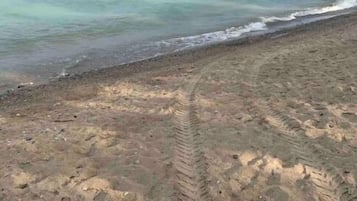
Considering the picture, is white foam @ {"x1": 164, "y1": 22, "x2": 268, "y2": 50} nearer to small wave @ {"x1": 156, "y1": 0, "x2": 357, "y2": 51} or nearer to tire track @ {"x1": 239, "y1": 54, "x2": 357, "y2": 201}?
small wave @ {"x1": 156, "y1": 0, "x2": 357, "y2": 51}

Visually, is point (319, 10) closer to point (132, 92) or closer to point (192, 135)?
point (132, 92)

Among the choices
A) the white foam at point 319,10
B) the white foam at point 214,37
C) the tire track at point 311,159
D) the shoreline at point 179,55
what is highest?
the white foam at point 319,10

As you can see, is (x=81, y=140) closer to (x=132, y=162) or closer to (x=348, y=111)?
(x=132, y=162)

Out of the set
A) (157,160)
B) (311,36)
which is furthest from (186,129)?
(311,36)

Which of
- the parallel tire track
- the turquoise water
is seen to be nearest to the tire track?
the parallel tire track

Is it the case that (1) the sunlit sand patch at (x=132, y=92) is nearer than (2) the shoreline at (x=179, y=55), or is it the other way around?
(1) the sunlit sand patch at (x=132, y=92)

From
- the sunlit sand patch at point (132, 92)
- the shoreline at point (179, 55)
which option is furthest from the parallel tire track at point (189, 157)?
the shoreline at point (179, 55)

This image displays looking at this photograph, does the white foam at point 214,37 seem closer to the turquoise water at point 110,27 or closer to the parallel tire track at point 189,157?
the turquoise water at point 110,27
